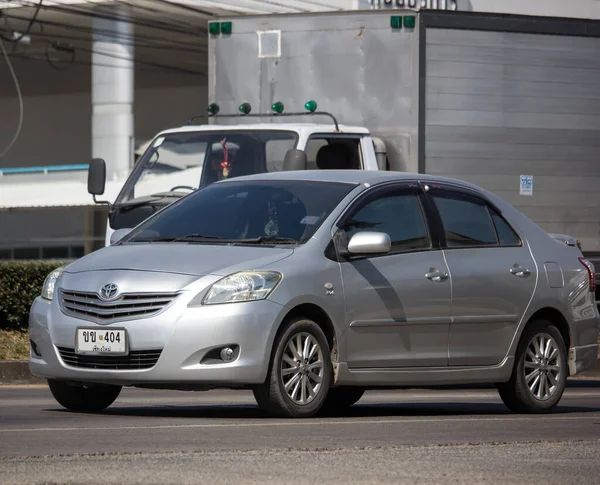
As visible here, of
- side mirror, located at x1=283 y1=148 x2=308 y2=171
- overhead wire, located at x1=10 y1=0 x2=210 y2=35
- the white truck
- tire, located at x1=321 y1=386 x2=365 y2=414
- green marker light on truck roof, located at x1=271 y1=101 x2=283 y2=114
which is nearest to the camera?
tire, located at x1=321 y1=386 x2=365 y2=414

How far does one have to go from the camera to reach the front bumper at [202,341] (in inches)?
363

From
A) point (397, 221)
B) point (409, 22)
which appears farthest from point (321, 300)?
point (409, 22)

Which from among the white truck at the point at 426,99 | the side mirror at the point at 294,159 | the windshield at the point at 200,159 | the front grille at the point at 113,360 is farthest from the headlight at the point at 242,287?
the white truck at the point at 426,99

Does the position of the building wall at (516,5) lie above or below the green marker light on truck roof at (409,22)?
above

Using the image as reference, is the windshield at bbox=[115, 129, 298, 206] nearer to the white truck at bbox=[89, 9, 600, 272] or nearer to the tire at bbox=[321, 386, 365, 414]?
the white truck at bbox=[89, 9, 600, 272]

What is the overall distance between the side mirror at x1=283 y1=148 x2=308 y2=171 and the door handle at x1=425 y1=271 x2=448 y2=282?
177 inches

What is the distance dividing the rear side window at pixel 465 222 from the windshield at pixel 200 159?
13.8ft

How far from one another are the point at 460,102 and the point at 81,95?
47.5m

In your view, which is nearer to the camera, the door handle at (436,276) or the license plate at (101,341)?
the license plate at (101,341)

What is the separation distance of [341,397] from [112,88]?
32387 mm

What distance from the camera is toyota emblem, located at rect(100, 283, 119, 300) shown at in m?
9.33

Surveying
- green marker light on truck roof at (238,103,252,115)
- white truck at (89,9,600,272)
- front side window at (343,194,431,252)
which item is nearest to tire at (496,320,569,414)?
front side window at (343,194,431,252)

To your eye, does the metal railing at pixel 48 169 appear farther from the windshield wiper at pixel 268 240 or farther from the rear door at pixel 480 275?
the windshield wiper at pixel 268 240

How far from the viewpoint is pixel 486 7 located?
43969 mm
